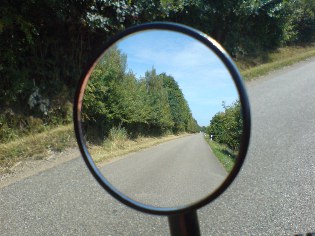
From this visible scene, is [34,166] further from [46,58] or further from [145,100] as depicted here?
[145,100]

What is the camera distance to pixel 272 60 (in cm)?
1725

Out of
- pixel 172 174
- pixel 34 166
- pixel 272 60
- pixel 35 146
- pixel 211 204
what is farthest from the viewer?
pixel 272 60

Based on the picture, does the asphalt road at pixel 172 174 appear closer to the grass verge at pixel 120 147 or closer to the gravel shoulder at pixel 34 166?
the grass verge at pixel 120 147

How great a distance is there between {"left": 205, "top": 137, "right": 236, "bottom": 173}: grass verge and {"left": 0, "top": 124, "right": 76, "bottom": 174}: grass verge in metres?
4.71

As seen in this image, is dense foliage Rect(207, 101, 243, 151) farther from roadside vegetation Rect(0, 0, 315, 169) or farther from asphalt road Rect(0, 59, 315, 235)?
roadside vegetation Rect(0, 0, 315, 169)

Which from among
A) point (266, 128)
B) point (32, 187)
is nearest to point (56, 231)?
point (32, 187)

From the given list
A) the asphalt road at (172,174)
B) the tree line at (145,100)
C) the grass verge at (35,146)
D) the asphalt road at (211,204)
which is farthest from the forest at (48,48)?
the asphalt road at (172,174)

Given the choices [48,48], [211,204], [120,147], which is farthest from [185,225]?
[48,48]

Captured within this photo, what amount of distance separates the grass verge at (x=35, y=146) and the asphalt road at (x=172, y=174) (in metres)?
4.61

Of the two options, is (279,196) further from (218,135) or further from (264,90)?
(264,90)

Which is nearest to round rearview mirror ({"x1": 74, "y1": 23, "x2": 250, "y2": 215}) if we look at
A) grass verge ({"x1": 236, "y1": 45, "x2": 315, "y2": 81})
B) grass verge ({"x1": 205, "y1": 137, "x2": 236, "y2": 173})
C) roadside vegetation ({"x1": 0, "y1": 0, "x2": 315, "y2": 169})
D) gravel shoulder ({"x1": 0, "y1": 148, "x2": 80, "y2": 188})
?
grass verge ({"x1": 205, "y1": 137, "x2": 236, "y2": 173})

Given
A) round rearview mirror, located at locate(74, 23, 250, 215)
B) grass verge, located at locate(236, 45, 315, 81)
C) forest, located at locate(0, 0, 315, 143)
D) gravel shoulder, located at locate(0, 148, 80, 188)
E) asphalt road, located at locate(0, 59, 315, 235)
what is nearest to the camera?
round rearview mirror, located at locate(74, 23, 250, 215)

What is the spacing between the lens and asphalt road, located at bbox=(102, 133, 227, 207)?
3.94ft

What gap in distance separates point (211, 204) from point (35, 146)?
10.8 feet
